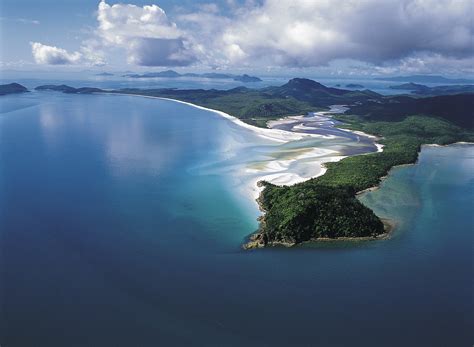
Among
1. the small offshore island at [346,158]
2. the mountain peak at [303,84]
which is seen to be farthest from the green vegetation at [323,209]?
the mountain peak at [303,84]

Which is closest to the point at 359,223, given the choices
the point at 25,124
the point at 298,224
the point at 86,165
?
the point at 298,224

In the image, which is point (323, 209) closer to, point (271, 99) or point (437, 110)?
point (437, 110)

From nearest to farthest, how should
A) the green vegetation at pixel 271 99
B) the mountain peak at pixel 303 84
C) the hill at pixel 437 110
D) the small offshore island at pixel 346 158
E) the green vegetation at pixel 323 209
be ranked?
the green vegetation at pixel 323 209, the small offshore island at pixel 346 158, the hill at pixel 437 110, the green vegetation at pixel 271 99, the mountain peak at pixel 303 84

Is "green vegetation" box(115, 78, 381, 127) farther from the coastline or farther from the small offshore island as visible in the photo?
the coastline

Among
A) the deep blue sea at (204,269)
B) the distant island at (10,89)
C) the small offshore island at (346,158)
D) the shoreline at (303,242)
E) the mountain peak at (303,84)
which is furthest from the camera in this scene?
the mountain peak at (303,84)

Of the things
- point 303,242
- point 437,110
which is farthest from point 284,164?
point 437,110

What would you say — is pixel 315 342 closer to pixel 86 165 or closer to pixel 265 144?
pixel 86 165

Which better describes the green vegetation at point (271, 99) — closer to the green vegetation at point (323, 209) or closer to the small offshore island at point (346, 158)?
the small offshore island at point (346, 158)
